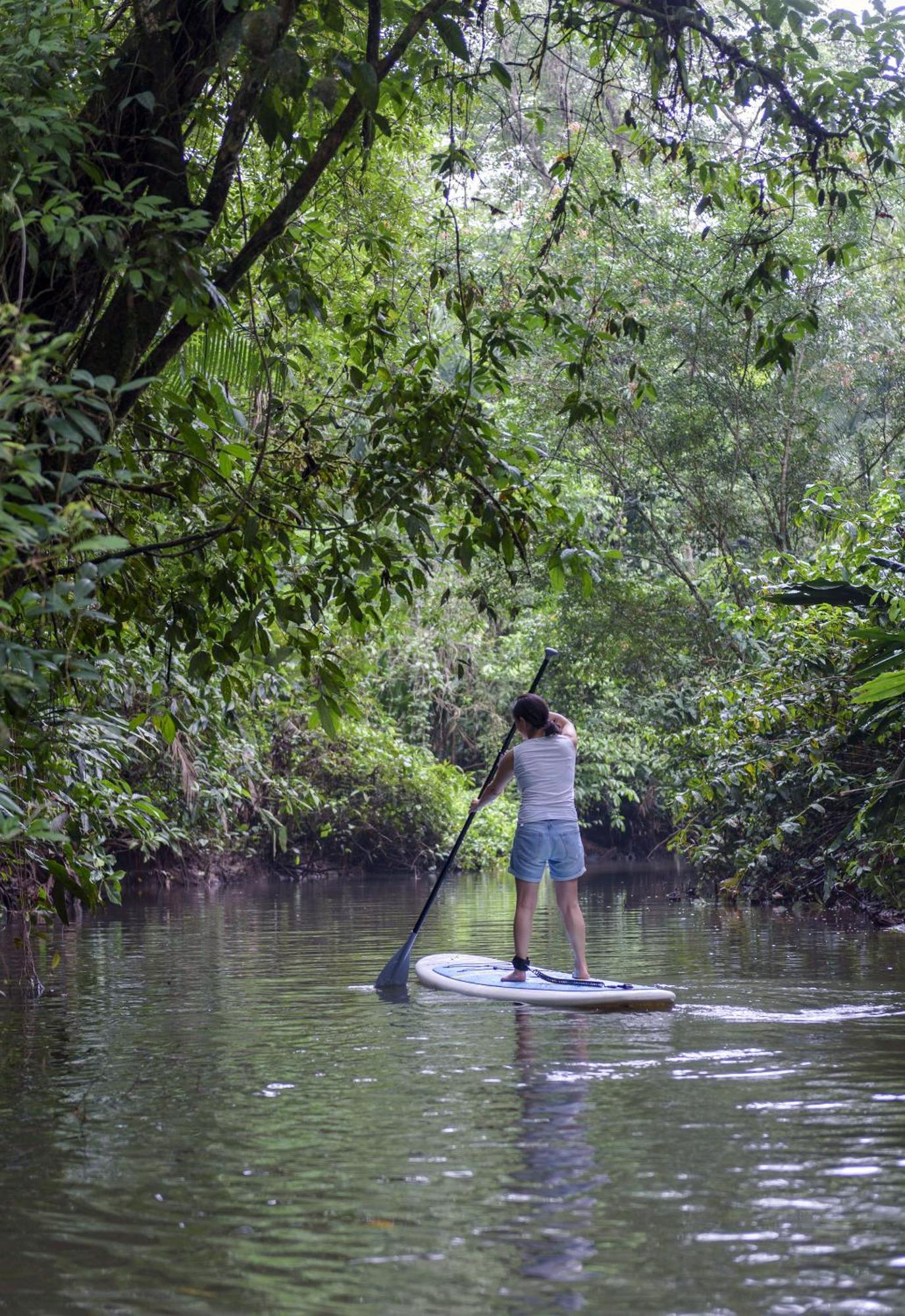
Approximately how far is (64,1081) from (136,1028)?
1.69 m

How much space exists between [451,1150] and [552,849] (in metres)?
4.51

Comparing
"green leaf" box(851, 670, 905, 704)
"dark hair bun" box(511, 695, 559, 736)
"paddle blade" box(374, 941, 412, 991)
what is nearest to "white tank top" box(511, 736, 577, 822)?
"dark hair bun" box(511, 695, 559, 736)

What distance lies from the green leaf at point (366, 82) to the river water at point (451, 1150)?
3.64 metres

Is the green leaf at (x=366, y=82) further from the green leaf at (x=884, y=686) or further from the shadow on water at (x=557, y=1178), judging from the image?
the green leaf at (x=884, y=686)

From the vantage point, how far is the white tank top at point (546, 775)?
9469mm

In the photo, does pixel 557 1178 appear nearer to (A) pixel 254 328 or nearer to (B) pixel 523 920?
(A) pixel 254 328

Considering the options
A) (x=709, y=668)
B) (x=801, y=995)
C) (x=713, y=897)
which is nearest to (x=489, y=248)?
(x=709, y=668)

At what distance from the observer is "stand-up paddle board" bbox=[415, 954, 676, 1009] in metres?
8.52

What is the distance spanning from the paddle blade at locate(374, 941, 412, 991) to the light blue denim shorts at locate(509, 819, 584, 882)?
0.98 metres

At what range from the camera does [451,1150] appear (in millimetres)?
5062

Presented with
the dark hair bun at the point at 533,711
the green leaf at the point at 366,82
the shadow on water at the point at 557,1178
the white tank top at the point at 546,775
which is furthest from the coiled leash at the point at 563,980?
the green leaf at the point at 366,82

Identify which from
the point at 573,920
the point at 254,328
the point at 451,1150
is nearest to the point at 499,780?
the point at 573,920

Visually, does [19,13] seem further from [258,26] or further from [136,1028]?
[136,1028]

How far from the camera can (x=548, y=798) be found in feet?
31.2
